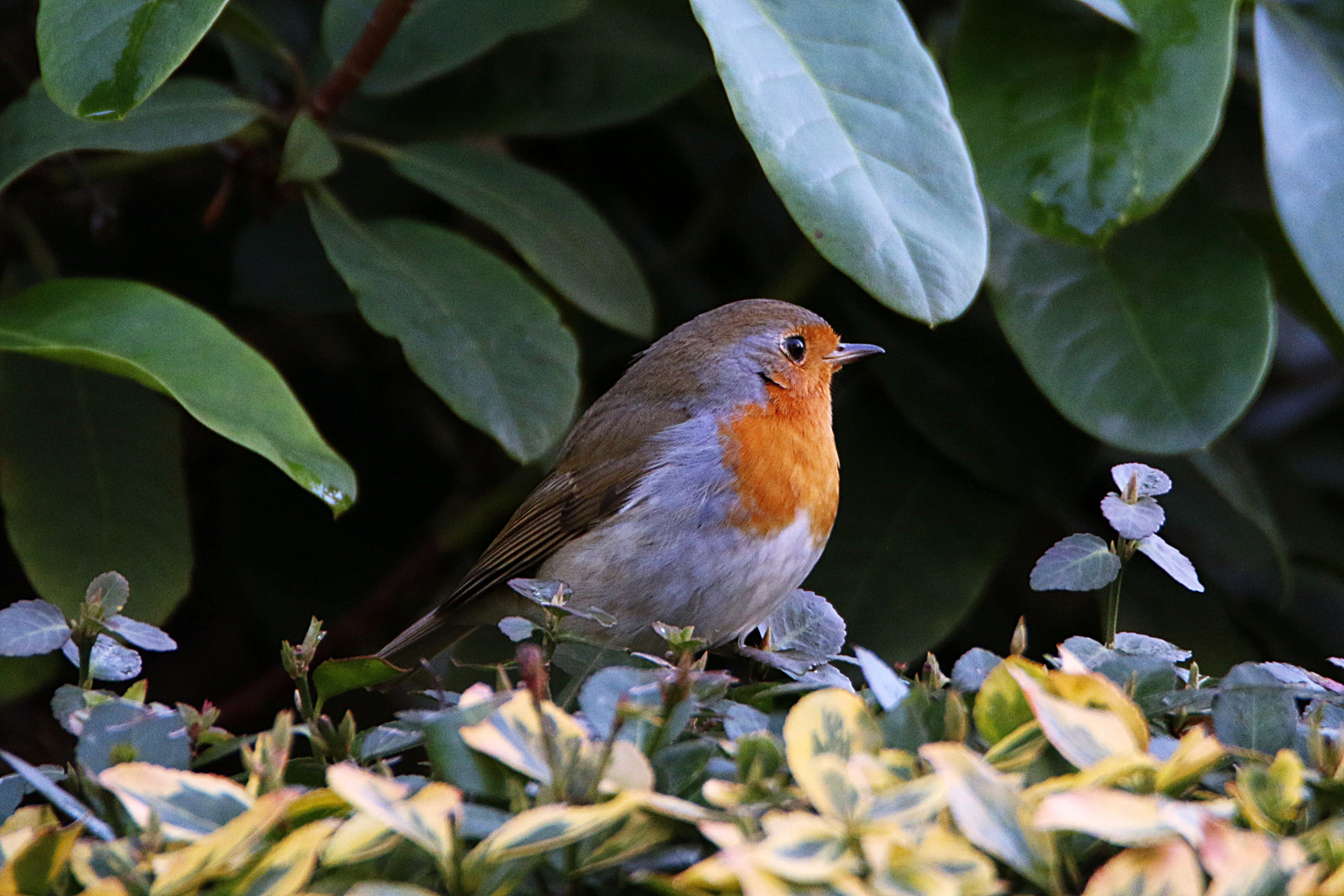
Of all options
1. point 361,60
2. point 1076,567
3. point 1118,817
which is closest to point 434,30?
point 361,60

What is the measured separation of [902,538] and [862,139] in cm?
111

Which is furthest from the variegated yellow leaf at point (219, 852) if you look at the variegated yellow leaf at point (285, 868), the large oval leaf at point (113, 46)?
the large oval leaf at point (113, 46)

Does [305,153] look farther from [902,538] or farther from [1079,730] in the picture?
[1079,730]

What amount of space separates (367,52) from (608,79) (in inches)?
22.6

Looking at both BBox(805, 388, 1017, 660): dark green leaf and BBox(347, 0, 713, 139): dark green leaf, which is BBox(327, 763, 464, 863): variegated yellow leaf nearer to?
BBox(805, 388, 1017, 660): dark green leaf

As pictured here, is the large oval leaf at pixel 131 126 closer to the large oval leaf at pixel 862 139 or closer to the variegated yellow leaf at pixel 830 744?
the large oval leaf at pixel 862 139

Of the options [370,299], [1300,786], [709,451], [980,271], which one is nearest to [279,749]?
[1300,786]

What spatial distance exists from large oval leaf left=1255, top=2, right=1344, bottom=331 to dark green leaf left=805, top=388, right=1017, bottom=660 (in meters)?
0.80

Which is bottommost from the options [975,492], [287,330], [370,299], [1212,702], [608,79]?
[975,492]

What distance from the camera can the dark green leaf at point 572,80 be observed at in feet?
8.68

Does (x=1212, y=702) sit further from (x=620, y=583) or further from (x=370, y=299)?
(x=370, y=299)

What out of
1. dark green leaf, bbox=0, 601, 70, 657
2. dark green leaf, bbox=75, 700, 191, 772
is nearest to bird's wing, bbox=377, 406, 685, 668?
dark green leaf, bbox=0, 601, 70, 657

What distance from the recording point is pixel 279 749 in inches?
40.0

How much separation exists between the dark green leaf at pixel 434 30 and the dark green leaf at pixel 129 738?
5.20ft
